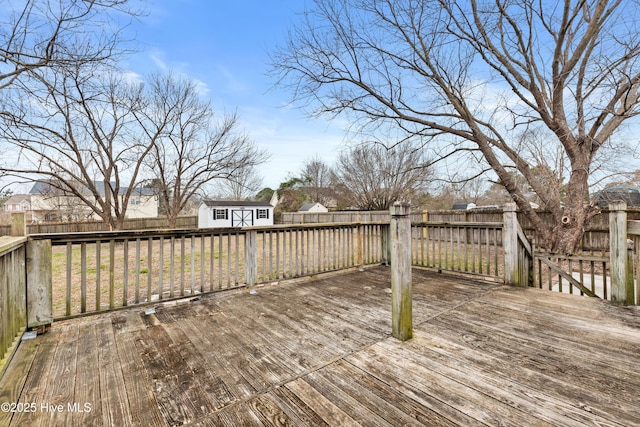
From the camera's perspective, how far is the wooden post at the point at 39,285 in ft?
7.61

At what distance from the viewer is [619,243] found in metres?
2.92

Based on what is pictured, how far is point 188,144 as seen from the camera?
520 inches

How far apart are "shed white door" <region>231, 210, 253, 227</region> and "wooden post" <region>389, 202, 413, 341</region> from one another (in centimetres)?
1930

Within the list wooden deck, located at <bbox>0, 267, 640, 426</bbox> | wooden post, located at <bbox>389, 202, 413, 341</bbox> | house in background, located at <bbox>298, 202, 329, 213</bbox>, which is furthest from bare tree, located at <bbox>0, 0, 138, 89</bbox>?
house in background, located at <bbox>298, 202, 329, 213</bbox>

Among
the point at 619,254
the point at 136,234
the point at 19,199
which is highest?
the point at 19,199

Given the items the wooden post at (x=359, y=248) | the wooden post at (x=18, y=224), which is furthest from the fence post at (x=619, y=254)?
the wooden post at (x=18, y=224)

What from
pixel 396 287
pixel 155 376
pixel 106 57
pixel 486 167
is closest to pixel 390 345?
pixel 396 287

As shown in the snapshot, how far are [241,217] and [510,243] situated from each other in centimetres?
1935

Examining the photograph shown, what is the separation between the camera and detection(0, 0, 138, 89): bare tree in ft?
10.9

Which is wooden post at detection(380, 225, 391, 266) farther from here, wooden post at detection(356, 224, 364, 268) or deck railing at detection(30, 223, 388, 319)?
wooden post at detection(356, 224, 364, 268)

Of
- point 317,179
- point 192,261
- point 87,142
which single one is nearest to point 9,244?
point 192,261

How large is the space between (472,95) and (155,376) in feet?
26.1

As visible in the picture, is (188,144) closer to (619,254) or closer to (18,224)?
(18,224)

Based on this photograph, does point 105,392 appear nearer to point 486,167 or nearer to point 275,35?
point 275,35
